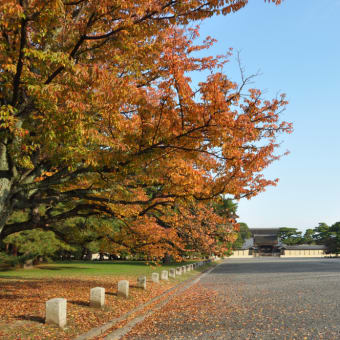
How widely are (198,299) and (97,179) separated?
627 cm

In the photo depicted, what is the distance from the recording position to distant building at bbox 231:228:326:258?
274 feet

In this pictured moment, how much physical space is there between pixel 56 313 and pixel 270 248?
10094cm

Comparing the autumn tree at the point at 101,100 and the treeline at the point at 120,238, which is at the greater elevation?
the autumn tree at the point at 101,100

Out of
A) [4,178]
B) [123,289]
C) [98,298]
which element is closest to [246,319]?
[98,298]

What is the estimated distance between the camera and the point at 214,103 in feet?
22.2

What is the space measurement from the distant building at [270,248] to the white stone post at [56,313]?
7800cm

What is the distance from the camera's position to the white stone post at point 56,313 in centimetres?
782

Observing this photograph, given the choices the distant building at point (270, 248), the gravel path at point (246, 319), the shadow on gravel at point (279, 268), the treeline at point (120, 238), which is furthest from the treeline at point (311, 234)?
the gravel path at point (246, 319)

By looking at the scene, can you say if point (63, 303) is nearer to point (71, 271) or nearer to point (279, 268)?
point (71, 271)

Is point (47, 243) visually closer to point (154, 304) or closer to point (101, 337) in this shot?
point (154, 304)

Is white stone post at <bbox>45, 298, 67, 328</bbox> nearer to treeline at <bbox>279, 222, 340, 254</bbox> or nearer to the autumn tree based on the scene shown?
the autumn tree

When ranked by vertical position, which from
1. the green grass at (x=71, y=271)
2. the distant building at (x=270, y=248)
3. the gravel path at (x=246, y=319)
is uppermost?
the gravel path at (x=246, y=319)

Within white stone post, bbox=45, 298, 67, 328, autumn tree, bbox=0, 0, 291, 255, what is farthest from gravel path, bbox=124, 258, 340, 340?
autumn tree, bbox=0, 0, 291, 255

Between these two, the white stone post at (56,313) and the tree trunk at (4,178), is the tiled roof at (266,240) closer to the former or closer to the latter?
the white stone post at (56,313)
